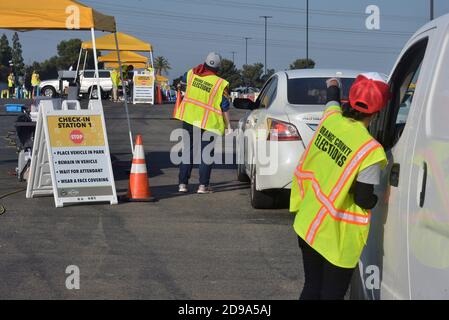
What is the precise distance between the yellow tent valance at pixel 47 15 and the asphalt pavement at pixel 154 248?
234 cm

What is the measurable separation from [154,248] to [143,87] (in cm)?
3392

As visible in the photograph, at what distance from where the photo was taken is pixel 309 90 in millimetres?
9609

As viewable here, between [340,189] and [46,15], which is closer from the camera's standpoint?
[340,189]

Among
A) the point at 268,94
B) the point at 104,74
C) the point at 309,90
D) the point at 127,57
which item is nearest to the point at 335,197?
the point at 309,90

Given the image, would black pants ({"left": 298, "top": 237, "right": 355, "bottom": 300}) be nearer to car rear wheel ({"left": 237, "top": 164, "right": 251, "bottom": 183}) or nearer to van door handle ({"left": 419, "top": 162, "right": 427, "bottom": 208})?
van door handle ({"left": 419, "top": 162, "right": 427, "bottom": 208})

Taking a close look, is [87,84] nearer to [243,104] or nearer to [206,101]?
[206,101]

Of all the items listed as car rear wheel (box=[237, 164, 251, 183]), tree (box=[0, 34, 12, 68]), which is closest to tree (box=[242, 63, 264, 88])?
tree (box=[0, 34, 12, 68])

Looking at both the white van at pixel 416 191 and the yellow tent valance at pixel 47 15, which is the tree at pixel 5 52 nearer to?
the yellow tent valance at pixel 47 15

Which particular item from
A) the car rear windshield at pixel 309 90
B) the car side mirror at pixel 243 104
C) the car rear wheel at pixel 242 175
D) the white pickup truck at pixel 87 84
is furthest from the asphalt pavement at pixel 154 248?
the white pickup truck at pixel 87 84

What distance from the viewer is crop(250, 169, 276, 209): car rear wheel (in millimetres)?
9516

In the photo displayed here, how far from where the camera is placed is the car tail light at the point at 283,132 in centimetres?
875

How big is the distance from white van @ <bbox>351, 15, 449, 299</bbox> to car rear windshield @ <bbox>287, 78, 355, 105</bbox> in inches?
190

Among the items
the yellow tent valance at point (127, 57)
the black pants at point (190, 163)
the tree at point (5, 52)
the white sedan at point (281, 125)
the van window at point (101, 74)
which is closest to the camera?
the white sedan at point (281, 125)
